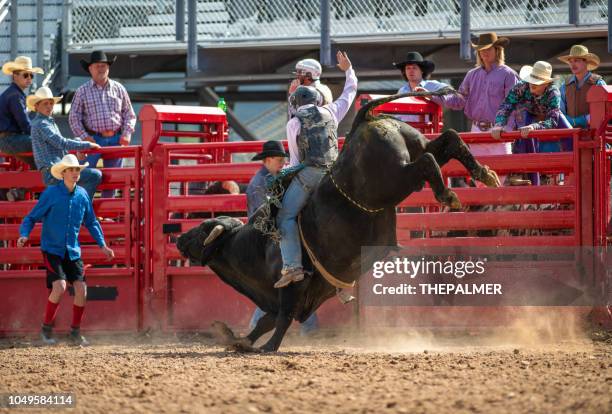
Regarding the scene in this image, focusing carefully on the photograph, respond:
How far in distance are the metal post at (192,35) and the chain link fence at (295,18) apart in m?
0.31

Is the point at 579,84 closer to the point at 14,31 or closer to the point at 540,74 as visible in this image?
the point at 540,74

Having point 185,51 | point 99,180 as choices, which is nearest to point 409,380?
point 99,180

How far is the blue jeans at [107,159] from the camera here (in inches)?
429

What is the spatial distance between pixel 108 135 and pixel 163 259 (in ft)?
5.39

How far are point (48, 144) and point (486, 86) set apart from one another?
4.08m

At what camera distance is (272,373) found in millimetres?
6758

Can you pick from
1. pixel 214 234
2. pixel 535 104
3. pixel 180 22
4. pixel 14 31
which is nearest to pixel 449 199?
pixel 214 234

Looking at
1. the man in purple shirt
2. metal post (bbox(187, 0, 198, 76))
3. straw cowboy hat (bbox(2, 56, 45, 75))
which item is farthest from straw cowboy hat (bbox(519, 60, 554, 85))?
metal post (bbox(187, 0, 198, 76))

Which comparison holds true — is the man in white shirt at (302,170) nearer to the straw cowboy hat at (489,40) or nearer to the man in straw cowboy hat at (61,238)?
the straw cowboy hat at (489,40)

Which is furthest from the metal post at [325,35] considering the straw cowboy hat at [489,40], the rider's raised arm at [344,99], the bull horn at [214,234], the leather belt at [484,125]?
the bull horn at [214,234]

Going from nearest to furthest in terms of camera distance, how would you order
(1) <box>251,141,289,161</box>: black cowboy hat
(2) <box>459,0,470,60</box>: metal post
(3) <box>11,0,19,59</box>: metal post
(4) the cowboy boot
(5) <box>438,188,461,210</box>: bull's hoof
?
(5) <box>438,188,461,210</box>: bull's hoof < (4) the cowboy boot < (1) <box>251,141,289,161</box>: black cowboy hat < (2) <box>459,0,470,60</box>: metal post < (3) <box>11,0,19,59</box>: metal post

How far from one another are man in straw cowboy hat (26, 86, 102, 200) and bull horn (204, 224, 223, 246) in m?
2.35

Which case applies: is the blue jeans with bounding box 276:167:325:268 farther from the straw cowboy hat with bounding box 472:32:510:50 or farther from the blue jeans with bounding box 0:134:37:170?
the blue jeans with bounding box 0:134:37:170

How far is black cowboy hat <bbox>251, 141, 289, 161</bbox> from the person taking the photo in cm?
908
